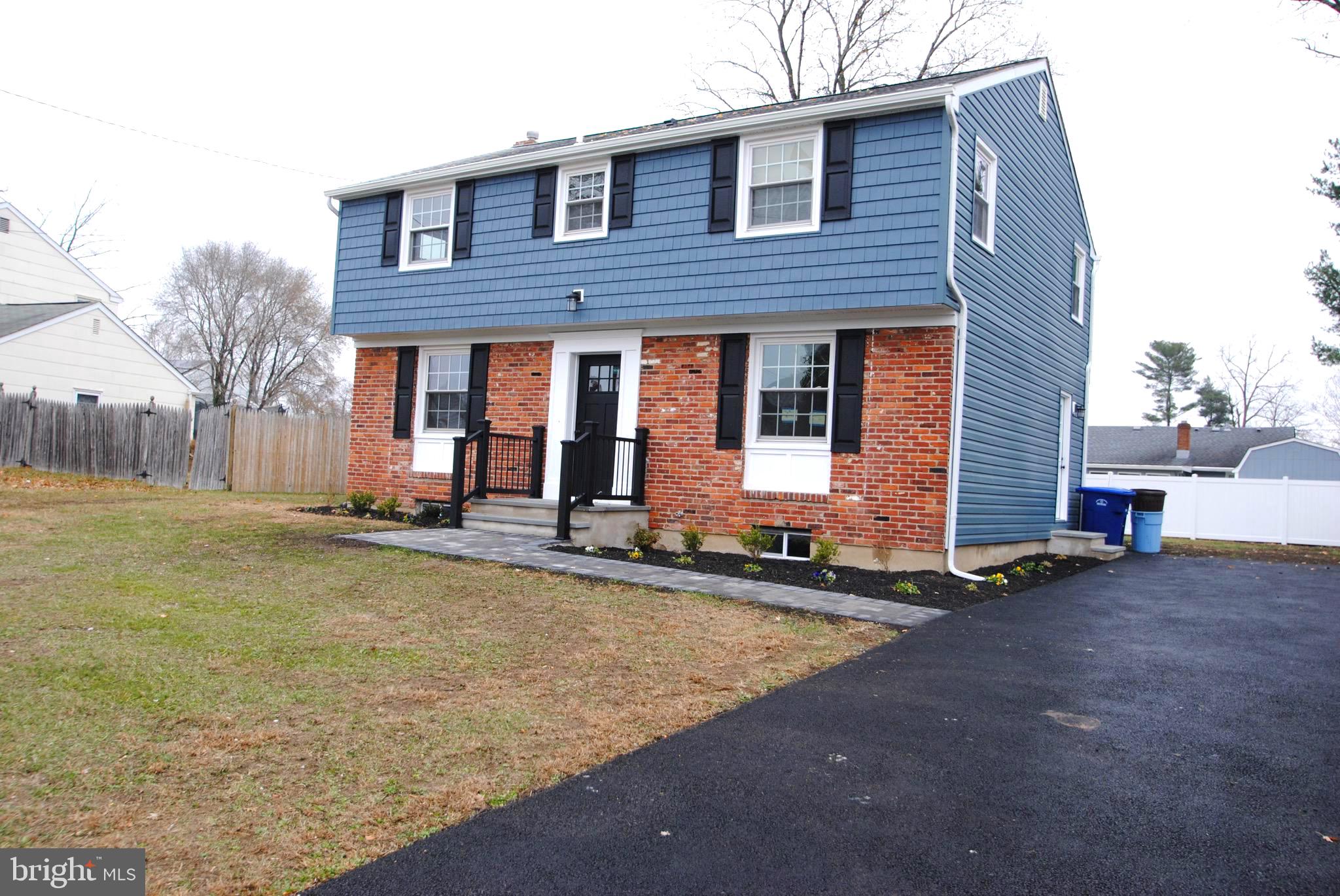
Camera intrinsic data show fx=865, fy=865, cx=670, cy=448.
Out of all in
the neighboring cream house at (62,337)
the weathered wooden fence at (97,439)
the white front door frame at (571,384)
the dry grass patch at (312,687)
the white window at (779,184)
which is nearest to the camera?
the dry grass patch at (312,687)

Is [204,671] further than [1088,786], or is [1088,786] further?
[204,671]

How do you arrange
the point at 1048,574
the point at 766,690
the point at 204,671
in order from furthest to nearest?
1. the point at 1048,574
2. the point at 766,690
3. the point at 204,671

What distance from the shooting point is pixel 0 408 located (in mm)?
19172

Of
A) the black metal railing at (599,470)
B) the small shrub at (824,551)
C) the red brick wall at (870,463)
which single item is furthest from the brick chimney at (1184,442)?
the black metal railing at (599,470)

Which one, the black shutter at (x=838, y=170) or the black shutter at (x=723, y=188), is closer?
the black shutter at (x=838, y=170)

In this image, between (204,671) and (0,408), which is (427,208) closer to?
(204,671)

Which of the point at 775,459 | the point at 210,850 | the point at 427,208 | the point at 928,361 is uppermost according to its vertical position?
the point at 427,208

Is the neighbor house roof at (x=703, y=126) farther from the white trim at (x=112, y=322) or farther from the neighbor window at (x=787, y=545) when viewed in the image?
the white trim at (x=112, y=322)

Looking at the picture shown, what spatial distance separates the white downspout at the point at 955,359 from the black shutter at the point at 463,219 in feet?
23.5

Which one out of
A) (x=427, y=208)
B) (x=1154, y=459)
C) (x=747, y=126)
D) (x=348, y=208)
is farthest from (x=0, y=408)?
(x=1154, y=459)

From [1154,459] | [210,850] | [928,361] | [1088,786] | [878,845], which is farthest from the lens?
[1154,459]

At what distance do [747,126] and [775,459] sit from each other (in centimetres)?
420

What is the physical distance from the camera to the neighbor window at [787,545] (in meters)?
10.8

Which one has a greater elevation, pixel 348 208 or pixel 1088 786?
pixel 348 208
